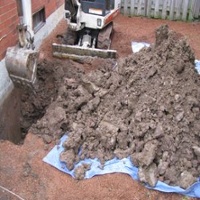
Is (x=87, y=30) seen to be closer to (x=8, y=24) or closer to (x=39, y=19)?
(x=39, y=19)

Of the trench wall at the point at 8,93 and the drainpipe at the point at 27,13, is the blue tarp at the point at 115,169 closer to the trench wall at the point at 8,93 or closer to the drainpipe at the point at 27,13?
the trench wall at the point at 8,93

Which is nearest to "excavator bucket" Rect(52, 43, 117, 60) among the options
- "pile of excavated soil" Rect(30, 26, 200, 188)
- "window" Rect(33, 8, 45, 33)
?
"window" Rect(33, 8, 45, 33)

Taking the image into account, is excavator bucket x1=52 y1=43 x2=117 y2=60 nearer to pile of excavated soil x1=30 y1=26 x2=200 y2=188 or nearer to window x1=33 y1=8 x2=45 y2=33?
window x1=33 y1=8 x2=45 y2=33

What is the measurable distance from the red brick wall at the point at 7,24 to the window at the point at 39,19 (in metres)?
1.42

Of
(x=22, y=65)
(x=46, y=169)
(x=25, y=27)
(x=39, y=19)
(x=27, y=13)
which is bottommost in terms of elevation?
(x=46, y=169)

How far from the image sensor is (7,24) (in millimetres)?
4652

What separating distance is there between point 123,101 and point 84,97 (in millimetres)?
572

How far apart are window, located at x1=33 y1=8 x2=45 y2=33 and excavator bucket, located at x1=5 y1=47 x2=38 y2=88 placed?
2.00 metres

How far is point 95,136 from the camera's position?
4090 millimetres

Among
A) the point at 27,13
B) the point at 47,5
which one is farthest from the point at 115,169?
the point at 47,5

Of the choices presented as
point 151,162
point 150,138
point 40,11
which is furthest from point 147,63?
point 40,11

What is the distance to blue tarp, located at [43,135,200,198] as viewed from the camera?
11.6 feet

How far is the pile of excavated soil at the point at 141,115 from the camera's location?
376 cm

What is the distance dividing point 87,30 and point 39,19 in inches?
40.6
